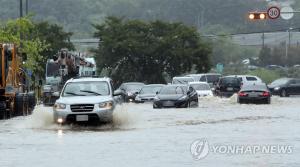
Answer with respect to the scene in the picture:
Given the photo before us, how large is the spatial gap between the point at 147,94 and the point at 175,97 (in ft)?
34.2

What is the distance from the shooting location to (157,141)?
70.5ft

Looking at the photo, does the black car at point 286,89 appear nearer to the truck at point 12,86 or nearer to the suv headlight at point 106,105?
the truck at point 12,86

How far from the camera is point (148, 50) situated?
3159 inches

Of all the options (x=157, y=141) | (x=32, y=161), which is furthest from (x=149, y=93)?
(x=32, y=161)

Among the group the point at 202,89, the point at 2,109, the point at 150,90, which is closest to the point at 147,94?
the point at 150,90

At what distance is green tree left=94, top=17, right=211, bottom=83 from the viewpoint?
80562mm

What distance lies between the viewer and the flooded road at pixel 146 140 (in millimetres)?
16766

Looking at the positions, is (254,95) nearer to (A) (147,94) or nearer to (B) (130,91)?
(A) (147,94)

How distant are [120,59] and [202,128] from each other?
55.9 meters

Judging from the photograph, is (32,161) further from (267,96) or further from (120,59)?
(120,59)

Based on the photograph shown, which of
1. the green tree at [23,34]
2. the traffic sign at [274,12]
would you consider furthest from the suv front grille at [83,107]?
the green tree at [23,34]

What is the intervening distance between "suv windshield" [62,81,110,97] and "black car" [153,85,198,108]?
13.0m

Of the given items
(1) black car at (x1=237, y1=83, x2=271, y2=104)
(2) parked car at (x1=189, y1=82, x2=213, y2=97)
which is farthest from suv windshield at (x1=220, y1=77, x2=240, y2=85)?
(1) black car at (x1=237, y1=83, x2=271, y2=104)

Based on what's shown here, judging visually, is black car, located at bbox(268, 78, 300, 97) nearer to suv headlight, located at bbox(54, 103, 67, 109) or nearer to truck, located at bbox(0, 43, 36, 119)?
truck, located at bbox(0, 43, 36, 119)
